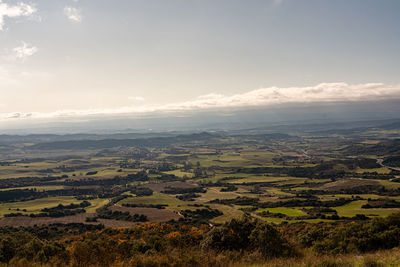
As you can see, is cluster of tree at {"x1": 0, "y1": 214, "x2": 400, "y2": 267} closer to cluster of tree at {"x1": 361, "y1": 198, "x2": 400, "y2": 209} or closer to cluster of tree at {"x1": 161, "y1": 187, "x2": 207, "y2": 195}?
cluster of tree at {"x1": 361, "y1": 198, "x2": 400, "y2": 209}

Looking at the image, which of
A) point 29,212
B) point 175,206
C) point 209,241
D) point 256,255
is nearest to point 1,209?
point 29,212

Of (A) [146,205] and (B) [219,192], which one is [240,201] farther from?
(A) [146,205]

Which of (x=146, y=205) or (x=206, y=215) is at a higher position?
(x=206, y=215)

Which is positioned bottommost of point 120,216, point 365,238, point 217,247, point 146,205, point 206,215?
point 146,205

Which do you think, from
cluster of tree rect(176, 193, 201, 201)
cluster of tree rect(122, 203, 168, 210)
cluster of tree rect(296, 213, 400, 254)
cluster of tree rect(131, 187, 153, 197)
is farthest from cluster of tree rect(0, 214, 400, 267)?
cluster of tree rect(131, 187, 153, 197)

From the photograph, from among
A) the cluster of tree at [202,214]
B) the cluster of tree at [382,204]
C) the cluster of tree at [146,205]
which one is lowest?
the cluster of tree at [146,205]

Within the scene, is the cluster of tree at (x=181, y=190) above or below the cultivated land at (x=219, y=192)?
below

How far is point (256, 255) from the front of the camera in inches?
706

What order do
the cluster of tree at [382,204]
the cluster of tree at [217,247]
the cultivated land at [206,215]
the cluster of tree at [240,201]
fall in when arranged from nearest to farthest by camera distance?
the cluster of tree at [217,247] < the cultivated land at [206,215] < the cluster of tree at [382,204] < the cluster of tree at [240,201]

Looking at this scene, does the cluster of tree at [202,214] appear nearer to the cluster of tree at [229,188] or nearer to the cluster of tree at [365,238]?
the cluster of tree at [229,188]

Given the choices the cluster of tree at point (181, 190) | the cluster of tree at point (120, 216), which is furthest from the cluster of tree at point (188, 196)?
the cluster of tree at point (120, 216)

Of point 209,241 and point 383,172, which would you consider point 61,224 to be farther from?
point 383,172

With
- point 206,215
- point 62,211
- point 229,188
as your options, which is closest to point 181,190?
point 229,188

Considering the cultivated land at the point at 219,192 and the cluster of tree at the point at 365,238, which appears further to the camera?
the cultivated land at the point at 219,192
